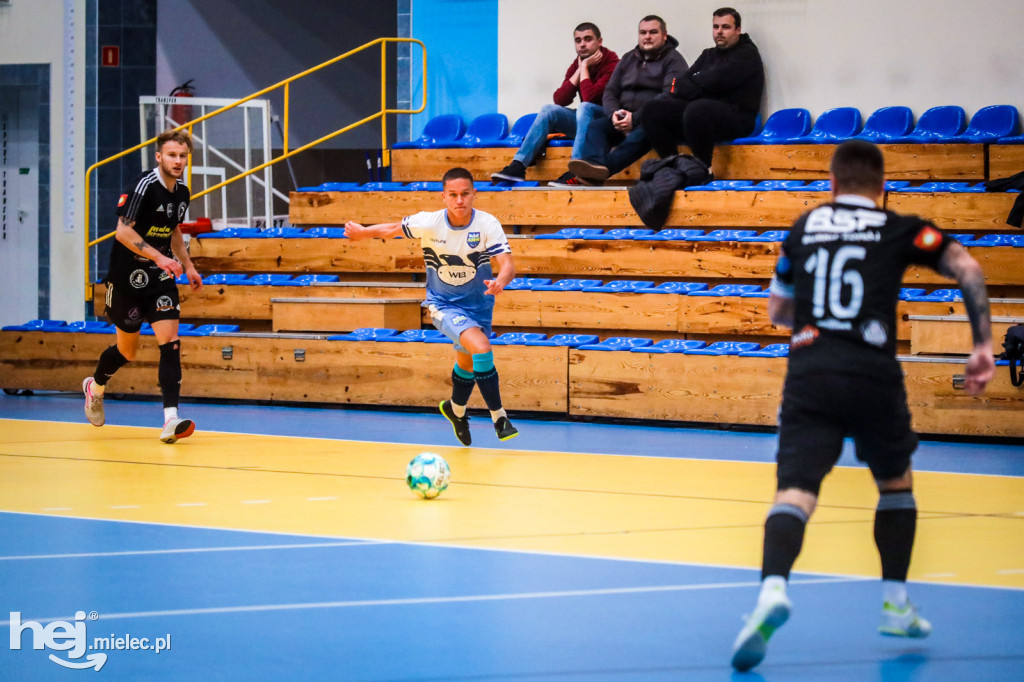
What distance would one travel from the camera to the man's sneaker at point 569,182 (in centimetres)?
1186

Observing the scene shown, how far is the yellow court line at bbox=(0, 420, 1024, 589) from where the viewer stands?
488 centimetres

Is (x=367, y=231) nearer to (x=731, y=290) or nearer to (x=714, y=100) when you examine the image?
(x=731, y=290)

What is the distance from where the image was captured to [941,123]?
11.6m

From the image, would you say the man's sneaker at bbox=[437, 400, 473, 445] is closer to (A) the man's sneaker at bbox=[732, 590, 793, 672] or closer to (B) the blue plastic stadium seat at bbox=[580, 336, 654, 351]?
(B) the blue plastic stadium seat at bbox=[580, 336, 654, 351]

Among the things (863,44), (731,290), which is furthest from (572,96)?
(731,290)

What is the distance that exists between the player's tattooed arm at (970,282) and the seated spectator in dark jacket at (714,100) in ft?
26.1

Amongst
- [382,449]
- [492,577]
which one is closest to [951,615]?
[492,577]

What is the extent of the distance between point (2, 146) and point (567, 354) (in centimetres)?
1130

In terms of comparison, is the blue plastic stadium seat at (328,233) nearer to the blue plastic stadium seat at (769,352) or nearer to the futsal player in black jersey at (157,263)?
the futsal player in black jersey at (157,263)

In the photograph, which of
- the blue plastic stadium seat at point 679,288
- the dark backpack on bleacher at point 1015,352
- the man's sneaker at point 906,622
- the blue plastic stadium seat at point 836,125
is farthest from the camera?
the blue plastic stadium seat at point 836,125

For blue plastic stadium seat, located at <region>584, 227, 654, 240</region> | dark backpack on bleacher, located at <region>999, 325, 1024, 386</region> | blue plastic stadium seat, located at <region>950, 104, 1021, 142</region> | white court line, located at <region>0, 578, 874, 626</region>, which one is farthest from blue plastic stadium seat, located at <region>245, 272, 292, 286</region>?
white court line, located at <region>0, 578, 874, 626</region>

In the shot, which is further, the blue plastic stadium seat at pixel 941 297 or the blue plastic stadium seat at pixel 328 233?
the blue plastic stadium seat at pixel 328 233

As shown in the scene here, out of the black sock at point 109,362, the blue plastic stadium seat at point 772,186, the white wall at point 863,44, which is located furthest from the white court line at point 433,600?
the white wall at point 863,44

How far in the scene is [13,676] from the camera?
3061 millimetres
